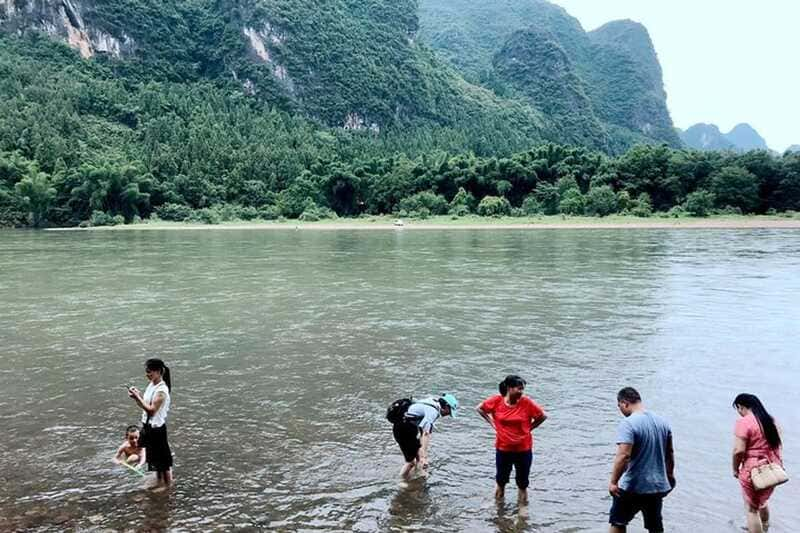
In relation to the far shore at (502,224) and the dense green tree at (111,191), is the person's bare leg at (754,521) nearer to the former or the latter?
the far shore at (502,224)

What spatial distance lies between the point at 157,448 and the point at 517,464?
14.5ft

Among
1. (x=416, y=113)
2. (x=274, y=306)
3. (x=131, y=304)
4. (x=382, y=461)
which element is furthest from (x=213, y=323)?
(x=416, y=113)

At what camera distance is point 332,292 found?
27.3m

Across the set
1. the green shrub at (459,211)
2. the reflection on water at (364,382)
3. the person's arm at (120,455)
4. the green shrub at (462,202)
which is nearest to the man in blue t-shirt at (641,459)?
the reflection on water at (364,382)

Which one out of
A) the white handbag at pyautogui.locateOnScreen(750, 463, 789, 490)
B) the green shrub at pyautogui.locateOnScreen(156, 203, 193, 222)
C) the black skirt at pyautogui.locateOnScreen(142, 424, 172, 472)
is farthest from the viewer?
the green shrub at pyautogui.locateOnScreen(156, 203, 193, 222)

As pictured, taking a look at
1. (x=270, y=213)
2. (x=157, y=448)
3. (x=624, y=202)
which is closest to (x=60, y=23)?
(x=270, y=213)

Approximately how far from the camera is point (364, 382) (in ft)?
45.8

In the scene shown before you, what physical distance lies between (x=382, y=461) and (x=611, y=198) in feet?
264

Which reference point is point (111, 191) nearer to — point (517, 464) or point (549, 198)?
point (549, 198)

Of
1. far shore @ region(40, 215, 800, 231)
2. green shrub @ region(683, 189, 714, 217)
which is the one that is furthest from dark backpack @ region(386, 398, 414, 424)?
green shrub @ region(683, 189, 714, 217)

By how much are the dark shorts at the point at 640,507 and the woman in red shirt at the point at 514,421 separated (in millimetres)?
1241

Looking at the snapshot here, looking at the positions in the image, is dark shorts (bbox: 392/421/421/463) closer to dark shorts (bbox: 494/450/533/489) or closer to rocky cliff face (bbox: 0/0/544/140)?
dark shorts (bbox: 494/450/533/489)

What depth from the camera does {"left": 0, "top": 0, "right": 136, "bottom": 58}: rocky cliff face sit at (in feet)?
551

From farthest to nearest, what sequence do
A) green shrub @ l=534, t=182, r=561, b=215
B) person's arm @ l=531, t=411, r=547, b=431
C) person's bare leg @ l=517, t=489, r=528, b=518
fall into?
1. green shrub @ l=534, t=182, r=561, b=215
2. person's bare leg @ l=517, t=489, r=528, b=518
3. person's arm @ l=531, t=411, r=547, b=431
